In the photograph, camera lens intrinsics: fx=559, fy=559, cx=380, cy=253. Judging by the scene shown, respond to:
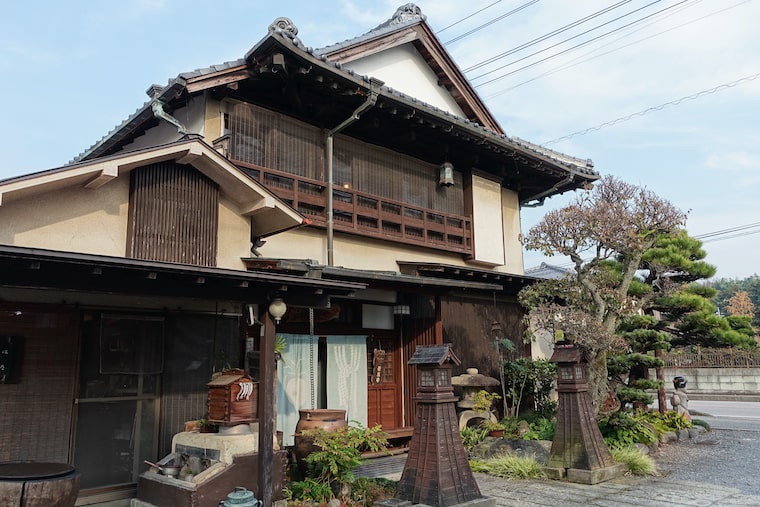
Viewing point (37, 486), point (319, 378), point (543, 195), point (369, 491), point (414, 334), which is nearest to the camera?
point (37, 486)

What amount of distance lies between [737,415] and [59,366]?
72.3 ft

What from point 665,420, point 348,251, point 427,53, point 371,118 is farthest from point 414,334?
point 427,53

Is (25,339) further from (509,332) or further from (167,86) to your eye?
(509,332)

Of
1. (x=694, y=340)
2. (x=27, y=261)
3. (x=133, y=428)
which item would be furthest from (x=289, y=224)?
(x=694, y=340)

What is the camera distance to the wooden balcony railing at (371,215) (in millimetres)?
11016

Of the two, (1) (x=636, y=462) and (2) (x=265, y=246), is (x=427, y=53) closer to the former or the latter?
(2) (x=265, y=246)

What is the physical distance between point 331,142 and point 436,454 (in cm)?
705

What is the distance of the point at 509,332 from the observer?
15.0 meters

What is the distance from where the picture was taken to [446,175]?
14016 mm

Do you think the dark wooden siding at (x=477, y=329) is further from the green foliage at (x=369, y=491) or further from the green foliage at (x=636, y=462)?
the green foliage at (x=369, y=491)

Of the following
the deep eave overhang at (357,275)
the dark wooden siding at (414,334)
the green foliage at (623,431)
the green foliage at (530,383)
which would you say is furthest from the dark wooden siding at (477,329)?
the green foliage at (623,431)

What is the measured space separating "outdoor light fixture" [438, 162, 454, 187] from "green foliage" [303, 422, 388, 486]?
7780mm

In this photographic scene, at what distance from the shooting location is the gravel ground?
9469 millimetres

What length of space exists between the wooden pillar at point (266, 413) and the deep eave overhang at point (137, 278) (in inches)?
20.7
